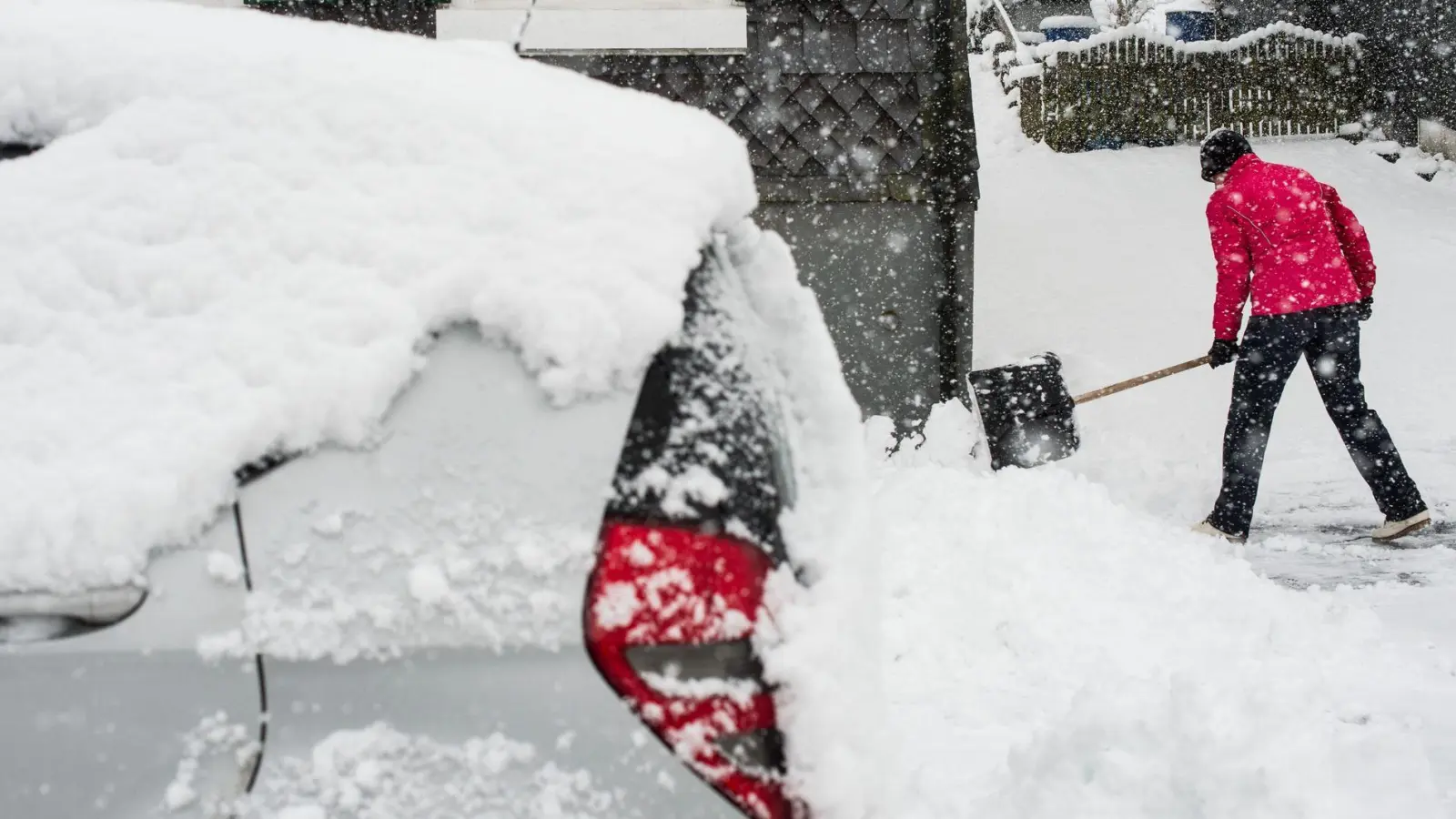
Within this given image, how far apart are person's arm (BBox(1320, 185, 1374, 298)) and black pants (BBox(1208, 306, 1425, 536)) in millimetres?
301

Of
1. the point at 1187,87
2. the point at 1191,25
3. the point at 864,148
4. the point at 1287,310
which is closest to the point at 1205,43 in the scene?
the point at 1187,87

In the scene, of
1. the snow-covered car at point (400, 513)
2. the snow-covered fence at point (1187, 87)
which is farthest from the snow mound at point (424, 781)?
the snow-covered fence at point (1187, 87)

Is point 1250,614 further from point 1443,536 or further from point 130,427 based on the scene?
point 130,427

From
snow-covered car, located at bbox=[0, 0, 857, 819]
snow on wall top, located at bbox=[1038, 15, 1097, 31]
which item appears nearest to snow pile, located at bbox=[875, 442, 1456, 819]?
snow-covered car, located at bbox=[0, 0, 857, 819]

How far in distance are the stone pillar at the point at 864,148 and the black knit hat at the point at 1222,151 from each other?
1560 mm

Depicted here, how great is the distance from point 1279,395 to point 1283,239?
0.71 meters

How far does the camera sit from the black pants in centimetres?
521

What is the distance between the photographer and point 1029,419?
6.13 m

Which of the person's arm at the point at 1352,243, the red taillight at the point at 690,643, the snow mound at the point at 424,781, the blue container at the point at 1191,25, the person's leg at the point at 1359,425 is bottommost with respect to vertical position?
the blue container at the point at 1191,25

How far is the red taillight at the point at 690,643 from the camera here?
1287 mm

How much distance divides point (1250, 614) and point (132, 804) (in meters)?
3.67

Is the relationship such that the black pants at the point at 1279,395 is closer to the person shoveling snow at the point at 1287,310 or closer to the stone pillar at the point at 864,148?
the person shoveling snow at the point at 1287,310

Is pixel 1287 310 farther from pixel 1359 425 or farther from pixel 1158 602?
pixel 1158 602

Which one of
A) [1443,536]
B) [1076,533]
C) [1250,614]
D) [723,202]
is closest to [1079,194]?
[1443,536]
